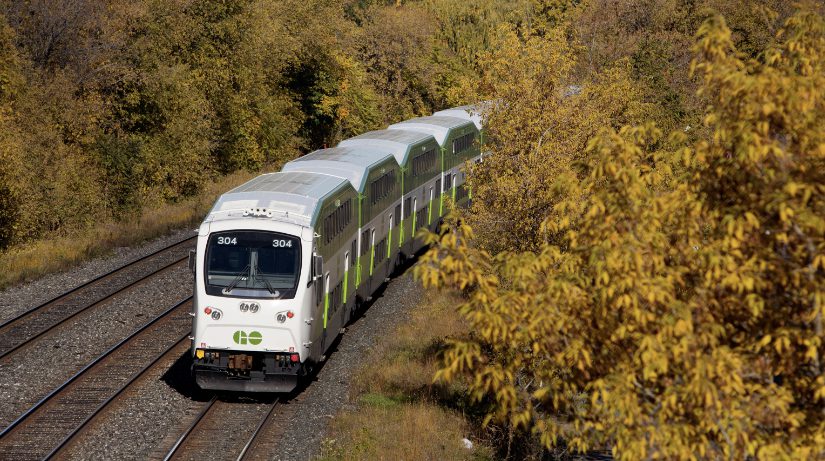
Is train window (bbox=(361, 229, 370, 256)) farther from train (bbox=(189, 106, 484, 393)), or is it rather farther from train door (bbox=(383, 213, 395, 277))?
train door (bbox=(383, 213, 395, 277))

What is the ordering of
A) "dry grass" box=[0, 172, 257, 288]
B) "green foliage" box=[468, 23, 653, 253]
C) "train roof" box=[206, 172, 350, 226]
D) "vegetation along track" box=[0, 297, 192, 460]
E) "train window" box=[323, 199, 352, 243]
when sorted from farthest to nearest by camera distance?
1. "dry grass" box=[0, 172, 257, 288]
2. "train window" box=[323, 199, 352, 243]
3. "train roof" box=[206, 172, 350, 226]
4. "green foliage" box=[468, 23, 653, 253]
5. "vegetation along track" box=[0, 297, 192, 460]

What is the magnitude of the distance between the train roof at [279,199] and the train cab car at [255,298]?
4cm

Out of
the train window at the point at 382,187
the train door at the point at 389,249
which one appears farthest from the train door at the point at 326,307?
the train door at the point at 389,249

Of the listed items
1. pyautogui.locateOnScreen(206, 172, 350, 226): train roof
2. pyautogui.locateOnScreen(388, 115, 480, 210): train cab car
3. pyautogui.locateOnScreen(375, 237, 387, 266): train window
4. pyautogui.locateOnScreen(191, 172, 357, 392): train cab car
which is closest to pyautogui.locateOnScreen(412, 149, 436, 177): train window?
pyautogui.locateOnScreen(388, 115, 480, 210): train cab car

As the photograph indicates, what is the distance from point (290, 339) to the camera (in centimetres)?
1644

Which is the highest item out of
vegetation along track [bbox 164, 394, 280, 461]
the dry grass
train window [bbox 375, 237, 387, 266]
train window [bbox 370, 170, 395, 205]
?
train window [bbox 370, 170, 395, 205]

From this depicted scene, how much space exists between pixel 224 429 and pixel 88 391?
3142mm

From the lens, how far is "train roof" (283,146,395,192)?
21703mm

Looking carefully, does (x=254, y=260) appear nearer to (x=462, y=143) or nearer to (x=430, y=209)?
(x=430, y=209)

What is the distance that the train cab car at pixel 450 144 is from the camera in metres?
31.0

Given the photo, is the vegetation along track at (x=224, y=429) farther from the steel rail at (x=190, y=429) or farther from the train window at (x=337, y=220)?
the train window at (x=337, y=220)

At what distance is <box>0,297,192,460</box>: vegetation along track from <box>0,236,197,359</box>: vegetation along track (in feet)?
6.95

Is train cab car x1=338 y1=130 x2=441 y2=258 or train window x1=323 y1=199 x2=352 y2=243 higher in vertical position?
train window x1=323 y1=199 x2=352 y2=243

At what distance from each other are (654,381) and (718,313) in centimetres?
99
